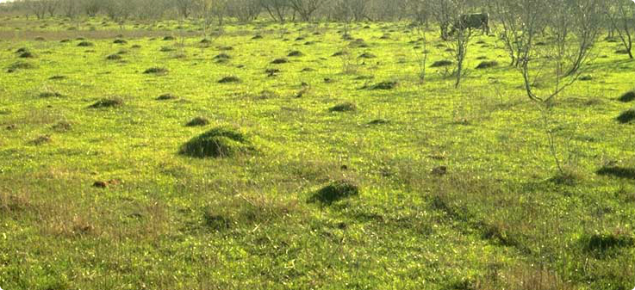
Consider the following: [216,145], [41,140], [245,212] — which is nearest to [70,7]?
[41,140]

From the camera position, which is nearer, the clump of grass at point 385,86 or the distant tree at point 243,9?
the clump of grass at point 385,86

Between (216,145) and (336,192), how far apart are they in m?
3.52

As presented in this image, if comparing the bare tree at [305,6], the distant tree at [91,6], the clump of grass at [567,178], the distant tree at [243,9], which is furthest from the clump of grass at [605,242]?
the distant tree at [91,6]

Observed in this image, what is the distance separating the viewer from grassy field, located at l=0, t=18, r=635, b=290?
603cm

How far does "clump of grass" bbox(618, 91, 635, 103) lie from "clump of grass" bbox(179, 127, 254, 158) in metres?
11.4

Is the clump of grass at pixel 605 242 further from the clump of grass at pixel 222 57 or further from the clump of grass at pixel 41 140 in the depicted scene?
the clump of grass at pixel 222 57

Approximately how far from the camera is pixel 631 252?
20.4 feet

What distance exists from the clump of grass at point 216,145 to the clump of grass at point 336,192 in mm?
3013

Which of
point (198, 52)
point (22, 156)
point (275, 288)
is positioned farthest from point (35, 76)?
point (275, 288)

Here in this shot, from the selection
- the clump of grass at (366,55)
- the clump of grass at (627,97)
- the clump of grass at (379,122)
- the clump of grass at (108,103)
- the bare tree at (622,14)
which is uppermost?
the bare tree at (622,14)

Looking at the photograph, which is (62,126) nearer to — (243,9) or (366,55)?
(366,55)

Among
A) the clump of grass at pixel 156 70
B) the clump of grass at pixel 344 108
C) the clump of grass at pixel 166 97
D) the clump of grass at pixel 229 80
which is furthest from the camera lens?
the clump of grass at pixel 156 70

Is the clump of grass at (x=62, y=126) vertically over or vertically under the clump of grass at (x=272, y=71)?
over

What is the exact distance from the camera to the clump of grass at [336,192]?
27.2ft
